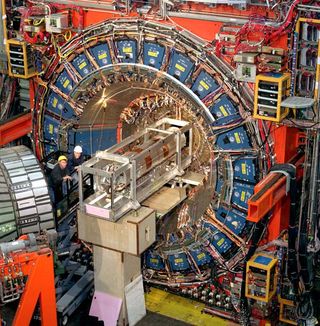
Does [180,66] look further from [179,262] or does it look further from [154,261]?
[154,261]

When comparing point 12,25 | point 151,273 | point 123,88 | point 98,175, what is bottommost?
point 151,273

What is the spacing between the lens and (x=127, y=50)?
40.9ft

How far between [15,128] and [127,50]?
119 inches

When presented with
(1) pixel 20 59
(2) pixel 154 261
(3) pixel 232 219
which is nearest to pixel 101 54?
(1) pixel 20 59

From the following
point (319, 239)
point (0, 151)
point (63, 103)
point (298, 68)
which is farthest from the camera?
point (63, 103)

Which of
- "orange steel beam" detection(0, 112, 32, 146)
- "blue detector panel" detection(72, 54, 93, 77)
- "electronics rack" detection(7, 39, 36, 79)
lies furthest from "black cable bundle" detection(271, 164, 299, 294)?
"orange steel beam" detection(0, 112, 32, 146)

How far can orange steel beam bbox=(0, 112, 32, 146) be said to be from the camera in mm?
13961

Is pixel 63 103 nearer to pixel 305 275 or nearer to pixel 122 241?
pixel 122 241

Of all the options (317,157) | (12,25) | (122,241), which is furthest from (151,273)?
(12,25)

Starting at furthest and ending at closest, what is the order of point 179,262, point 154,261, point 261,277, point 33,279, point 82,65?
point 154,261, point 82,65, point 179,262, point 261,277, point 33,279

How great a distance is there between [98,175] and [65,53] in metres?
2.69

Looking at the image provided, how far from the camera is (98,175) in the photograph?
11.5m

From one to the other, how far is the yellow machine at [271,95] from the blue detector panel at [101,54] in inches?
111

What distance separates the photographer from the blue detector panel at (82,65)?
13.0m
